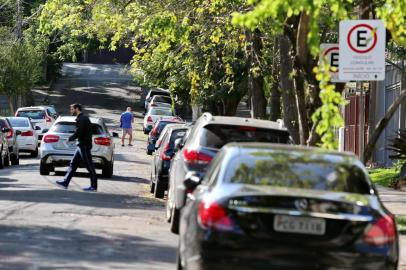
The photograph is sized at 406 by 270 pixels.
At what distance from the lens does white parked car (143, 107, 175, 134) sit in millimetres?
51906

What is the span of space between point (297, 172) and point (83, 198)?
10.6 metres

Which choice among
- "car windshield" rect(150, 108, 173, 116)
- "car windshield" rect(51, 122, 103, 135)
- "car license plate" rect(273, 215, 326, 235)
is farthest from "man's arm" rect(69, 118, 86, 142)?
"car windshield" rect(150, 108, 173, 116)

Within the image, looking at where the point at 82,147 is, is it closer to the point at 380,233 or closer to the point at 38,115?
the point at 380,233

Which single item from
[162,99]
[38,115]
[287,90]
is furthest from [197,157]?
[162,99]

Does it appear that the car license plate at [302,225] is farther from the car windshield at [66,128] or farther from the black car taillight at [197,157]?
the car windshield at [66,128]

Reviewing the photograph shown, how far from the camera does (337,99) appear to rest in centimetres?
1089

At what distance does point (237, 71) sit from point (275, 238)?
112ft

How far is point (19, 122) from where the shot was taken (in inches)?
1454

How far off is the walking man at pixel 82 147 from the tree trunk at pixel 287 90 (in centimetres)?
426

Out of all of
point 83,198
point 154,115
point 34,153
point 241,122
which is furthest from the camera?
point 154,115

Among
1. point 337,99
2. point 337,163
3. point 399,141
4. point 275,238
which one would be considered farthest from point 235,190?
point 399,141

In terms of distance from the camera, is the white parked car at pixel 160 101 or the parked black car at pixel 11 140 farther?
the white parked car at pixel 160 101

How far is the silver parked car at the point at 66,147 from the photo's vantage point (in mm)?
25469

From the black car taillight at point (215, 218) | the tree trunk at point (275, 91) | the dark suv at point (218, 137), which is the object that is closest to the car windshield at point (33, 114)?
the tree trunk at point (275, 91)
